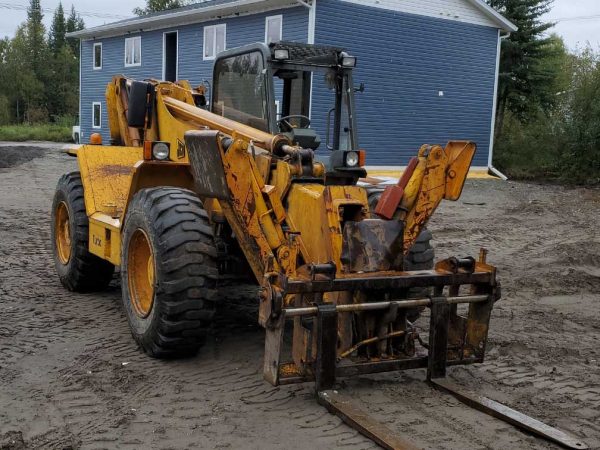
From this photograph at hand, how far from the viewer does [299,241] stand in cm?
500

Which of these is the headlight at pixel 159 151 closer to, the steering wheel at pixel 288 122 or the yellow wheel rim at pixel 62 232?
the steering wheel at pixel 288 122

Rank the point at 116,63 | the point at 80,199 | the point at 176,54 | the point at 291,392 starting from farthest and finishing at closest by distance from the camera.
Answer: the point at 116,63
the point at 176,54
the point at 80,199
the point at 291,392

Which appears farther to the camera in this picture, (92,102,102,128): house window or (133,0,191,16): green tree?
(133,0,191,16): green tree

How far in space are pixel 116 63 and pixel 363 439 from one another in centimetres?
2942

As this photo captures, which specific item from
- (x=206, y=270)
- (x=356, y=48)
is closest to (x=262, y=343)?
(x=206, y=270)

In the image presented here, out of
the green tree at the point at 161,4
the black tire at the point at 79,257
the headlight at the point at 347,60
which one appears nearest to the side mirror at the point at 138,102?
the black tire at the point at 79,257

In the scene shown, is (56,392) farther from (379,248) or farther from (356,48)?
(356,48)

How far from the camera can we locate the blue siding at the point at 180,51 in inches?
849

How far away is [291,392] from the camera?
187 inches

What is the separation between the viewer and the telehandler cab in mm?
4512

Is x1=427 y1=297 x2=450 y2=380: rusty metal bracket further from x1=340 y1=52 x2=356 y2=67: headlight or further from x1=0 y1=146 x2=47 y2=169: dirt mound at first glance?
x1=0 y1=146 x2=47 y2=169: dirt mound

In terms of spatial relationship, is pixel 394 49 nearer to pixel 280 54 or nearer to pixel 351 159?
pixel 280 54

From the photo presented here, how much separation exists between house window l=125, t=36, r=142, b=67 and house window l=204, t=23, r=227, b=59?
5.15 meters

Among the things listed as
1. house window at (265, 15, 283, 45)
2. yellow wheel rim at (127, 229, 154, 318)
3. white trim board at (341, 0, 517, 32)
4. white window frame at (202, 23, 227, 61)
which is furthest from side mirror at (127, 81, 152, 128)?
white window frame at (202, 23, 227, 61)
